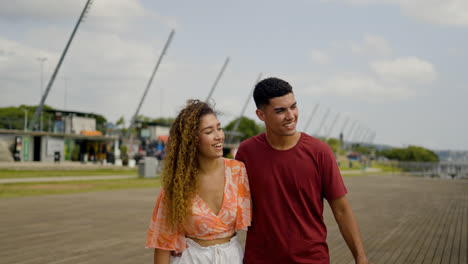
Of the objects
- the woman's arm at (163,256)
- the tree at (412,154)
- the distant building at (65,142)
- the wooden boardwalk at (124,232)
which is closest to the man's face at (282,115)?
the woman's arm at (163,256)

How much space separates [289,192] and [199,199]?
1.66 feet

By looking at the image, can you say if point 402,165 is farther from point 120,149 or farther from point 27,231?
point 27,231

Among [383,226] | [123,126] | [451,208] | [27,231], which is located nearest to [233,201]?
[27,231]

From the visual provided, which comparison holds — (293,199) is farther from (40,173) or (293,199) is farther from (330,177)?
(40,173)

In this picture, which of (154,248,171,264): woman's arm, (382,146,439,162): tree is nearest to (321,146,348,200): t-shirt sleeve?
(154,248,171,264): woman's arm

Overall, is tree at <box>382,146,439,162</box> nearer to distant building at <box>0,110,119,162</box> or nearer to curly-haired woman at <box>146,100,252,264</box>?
distant building at <box>0,110,119,162</box>

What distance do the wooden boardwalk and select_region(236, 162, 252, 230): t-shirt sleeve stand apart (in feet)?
14.2

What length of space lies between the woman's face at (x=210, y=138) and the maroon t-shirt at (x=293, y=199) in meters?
0.25

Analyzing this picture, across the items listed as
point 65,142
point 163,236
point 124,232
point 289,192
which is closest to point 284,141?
point 289,192

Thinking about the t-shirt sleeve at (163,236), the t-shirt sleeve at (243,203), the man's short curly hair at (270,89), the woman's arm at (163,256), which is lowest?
the woman's arm at (163,256)

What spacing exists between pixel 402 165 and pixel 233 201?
55.7m

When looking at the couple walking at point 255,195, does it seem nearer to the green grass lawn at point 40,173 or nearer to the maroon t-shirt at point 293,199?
the maroon t-shirt at point 293,199

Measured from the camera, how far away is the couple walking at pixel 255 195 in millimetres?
2531

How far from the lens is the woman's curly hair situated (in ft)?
8.29
